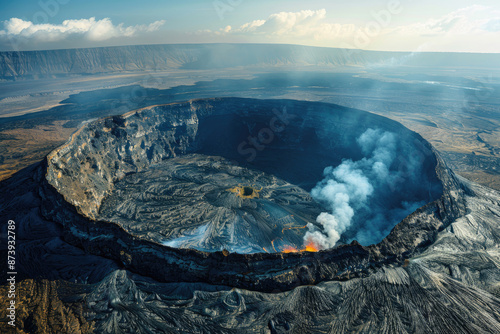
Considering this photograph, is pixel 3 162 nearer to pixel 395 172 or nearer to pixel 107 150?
pixel 107 150

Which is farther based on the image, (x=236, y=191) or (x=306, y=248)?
(x=236, y=191)

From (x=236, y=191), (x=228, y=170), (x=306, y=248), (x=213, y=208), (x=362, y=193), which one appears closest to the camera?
(x=306, y=248)

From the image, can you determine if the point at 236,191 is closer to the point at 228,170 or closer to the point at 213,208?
the point at 213,208

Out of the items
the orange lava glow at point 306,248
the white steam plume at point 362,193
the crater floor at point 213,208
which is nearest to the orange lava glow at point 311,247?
the orange lava glow at point 306,248

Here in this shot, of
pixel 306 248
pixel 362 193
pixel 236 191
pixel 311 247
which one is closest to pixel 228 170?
pixel 236 191

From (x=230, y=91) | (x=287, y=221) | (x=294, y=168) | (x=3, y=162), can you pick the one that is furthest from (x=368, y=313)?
(x=230, y=91)

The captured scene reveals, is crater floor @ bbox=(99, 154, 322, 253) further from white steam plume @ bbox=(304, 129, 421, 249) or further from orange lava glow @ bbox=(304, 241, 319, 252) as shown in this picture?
white steam plume @ bbox=(304, 129, 421, 249)
